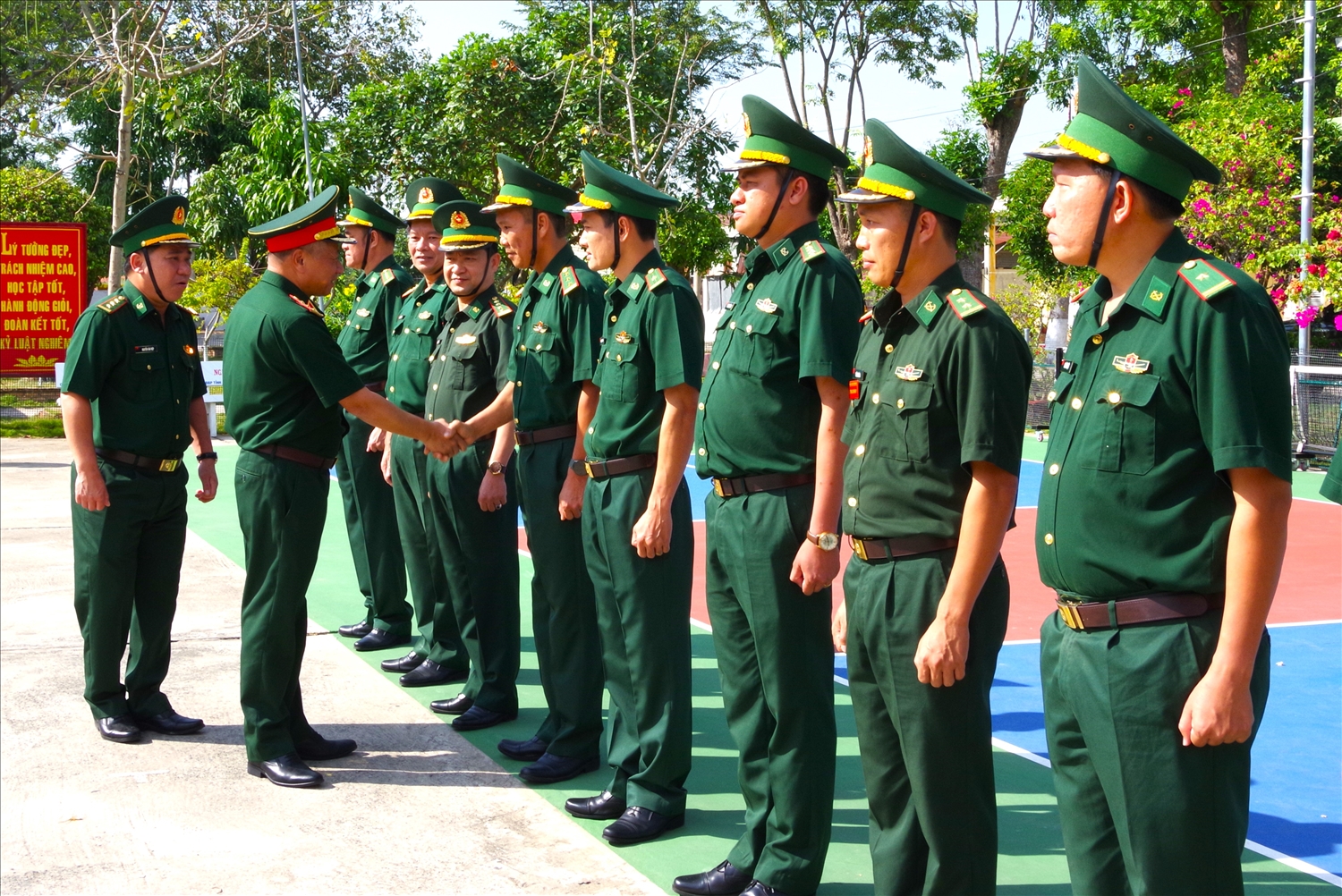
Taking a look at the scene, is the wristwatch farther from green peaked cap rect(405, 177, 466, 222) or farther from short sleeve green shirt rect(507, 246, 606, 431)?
green peaked cap rect(405, 177, 466, 222)

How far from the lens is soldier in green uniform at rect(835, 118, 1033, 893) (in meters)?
2.99

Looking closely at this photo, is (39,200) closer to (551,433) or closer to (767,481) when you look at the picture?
(551,433)

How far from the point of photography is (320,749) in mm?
5270

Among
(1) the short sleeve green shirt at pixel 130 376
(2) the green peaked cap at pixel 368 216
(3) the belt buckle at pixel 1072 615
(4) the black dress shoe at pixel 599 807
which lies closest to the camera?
(3) the belt buckle at pixel 1072 615

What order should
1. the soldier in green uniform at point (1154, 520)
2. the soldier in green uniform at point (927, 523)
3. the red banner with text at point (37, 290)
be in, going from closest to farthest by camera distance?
the soldier in green uniform at point (1154, 520) → the soldier in green uniform at point (927, 523) → the red banner with text at point (37, 290)

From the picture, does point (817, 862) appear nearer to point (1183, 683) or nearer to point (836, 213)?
point (1183, 683)

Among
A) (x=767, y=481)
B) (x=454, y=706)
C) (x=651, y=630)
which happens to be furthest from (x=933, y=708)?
(x=454, y=706)

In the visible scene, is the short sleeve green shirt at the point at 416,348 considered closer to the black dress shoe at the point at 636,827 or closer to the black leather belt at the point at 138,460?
the black leather belt at the point at 138,460

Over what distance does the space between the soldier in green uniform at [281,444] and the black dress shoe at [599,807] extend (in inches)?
42.8

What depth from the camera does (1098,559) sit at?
257 cm

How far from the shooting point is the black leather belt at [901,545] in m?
3.16

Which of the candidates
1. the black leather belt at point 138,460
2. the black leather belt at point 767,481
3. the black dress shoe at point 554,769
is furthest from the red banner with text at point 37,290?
the black leather belt at point 767,481

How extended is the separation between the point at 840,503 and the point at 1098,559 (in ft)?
3.68

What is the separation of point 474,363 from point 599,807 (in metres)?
2.18
